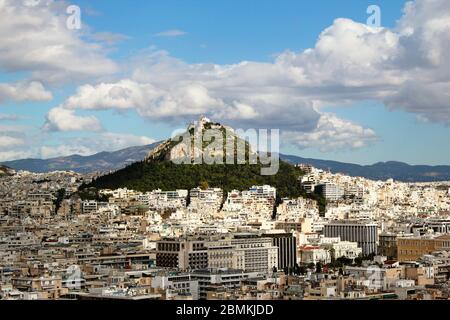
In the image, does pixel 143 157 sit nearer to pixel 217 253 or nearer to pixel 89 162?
pixel 89 162

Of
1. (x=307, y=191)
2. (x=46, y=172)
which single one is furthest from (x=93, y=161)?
(x=307, y=191)

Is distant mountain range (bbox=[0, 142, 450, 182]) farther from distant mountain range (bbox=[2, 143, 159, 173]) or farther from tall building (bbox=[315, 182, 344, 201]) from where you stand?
tall building (bbox=[315, 182, 344, 201])

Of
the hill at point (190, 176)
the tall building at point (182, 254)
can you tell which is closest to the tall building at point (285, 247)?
the tall building at point (182, 254)

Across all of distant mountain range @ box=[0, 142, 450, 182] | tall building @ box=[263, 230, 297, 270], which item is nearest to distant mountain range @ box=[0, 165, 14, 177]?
distant mountain range @ box=[0, 142, 450, 182]

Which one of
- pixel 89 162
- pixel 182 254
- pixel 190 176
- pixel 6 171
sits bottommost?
pixel 182 254

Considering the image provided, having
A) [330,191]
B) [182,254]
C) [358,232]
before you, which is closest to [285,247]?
[182,254]
